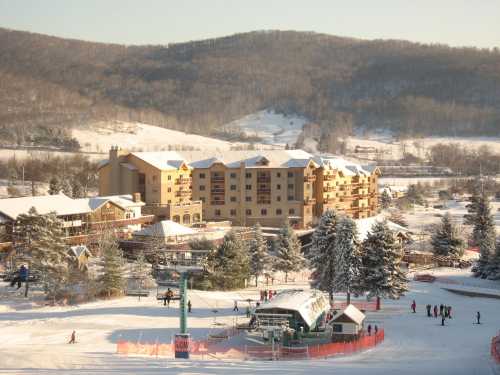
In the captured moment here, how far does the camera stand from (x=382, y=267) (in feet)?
138

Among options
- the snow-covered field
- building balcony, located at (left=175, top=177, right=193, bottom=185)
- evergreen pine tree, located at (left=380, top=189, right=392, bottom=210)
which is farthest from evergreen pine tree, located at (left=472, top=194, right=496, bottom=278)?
evergreen pine tree, located at (left=380, top=189, right=392, bottom=210)

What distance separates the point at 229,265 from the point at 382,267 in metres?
10.5

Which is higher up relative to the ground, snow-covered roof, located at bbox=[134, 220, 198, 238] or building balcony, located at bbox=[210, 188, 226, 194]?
building balcony, located at bbox=[210, 188, 226, 194]

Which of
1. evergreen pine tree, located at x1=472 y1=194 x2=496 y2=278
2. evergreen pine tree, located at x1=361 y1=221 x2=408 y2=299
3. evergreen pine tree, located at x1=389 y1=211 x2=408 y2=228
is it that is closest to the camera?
evergreen pine tree, located at x1=361 y1=221 x2=408 y2=299

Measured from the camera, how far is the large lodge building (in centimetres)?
7575

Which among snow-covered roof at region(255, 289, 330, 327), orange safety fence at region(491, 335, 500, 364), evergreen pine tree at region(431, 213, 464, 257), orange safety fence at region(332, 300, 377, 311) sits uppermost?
evergreen pine tree at region(431, 213, 464, 257)

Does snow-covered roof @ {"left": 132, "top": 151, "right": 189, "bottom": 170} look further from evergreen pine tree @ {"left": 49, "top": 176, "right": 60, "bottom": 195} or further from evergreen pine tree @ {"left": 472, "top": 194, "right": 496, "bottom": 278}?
evergreen pine tree @ {"left": 472, "top": 194, "right": 496, "bottom": 278}

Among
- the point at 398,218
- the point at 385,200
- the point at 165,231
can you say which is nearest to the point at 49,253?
the point at 165,231

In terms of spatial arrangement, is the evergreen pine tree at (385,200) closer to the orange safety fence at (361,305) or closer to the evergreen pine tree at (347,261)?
the orange safety fence at (361,305)

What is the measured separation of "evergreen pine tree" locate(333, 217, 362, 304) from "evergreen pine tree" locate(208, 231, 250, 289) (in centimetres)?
813

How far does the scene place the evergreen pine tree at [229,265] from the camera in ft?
158

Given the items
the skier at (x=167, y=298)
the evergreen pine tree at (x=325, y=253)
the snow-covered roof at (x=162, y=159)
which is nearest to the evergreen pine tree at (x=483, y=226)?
the evergreen pine tree at (x=325, y=253)

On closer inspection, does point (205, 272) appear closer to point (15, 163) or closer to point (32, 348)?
point (32, 348)

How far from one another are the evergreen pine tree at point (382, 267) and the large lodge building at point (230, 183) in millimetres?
34282
